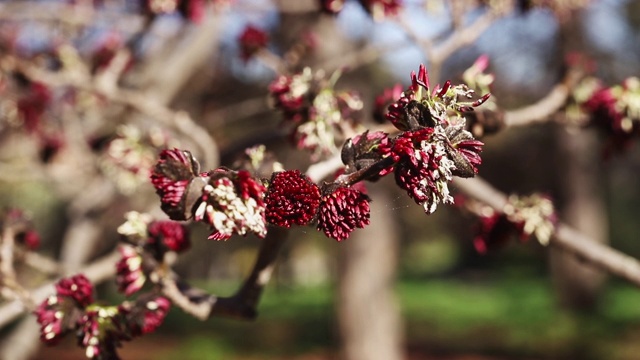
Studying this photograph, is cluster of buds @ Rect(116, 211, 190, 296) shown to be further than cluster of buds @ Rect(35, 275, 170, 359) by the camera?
Yes

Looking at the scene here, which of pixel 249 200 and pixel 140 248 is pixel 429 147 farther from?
pixel 140 248

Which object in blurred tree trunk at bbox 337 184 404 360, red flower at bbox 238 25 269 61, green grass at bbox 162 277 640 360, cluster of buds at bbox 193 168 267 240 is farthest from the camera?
green grass at bbox 162 277 640 360

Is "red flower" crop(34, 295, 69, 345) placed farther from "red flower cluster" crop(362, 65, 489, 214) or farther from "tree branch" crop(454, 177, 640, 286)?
"tree branch" crop(454, 177, 640, 286)

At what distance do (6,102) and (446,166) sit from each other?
354 cm

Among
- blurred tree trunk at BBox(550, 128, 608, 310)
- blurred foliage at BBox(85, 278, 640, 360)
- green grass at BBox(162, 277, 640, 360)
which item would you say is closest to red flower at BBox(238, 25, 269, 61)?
green grass at BBox(162, 277, 640, 360)

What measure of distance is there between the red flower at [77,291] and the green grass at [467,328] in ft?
21.8

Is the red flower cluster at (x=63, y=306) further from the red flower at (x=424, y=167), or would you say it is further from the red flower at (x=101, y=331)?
the red flower at (x=424, y=167)

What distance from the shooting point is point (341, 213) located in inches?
48.6

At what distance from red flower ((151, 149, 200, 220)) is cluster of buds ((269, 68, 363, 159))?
61 centimetres

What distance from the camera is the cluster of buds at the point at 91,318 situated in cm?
164

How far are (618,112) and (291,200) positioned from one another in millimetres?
1522

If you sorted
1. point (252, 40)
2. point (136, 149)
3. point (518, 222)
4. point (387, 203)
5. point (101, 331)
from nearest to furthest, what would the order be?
point (101, 331) → point (518, 222) → point (136, 149) → point (252, 40) → point (387, 203)

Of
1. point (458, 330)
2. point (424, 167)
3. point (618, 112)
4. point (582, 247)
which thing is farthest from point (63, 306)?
point (458, 330)

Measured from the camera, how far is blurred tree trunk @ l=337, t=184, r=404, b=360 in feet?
25.7
